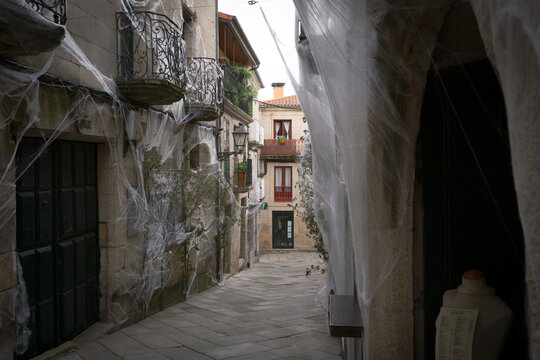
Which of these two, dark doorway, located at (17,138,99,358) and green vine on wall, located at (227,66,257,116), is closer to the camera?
dark doorway, located at (17,138,99,358)

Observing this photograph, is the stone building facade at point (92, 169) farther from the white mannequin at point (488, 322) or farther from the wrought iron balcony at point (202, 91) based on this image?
the white mannequin at point (488, 322)

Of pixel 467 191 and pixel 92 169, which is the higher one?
pixel 92 169

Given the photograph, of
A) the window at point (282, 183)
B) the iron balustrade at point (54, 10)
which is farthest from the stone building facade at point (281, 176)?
the iron balustrade at point (54, 10)

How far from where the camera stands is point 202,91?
27.8 feet

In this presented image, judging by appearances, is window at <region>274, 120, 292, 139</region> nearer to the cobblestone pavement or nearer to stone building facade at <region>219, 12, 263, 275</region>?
stone building facade at <region>219, 12, 263, 275</region>

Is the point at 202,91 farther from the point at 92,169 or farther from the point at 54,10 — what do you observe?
the point at 54,10

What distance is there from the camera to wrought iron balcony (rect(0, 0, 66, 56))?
2994 millimetres

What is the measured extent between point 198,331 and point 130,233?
153 centimetres

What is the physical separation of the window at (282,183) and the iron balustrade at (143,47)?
18.8 meters

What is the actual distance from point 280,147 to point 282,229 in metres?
4.52

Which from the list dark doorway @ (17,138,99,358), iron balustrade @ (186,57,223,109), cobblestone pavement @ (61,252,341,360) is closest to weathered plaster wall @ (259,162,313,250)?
iron balustrade @ (186,57,223,109)

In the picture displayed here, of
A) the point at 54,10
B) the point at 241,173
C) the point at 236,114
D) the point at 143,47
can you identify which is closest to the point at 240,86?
the point at 236,114

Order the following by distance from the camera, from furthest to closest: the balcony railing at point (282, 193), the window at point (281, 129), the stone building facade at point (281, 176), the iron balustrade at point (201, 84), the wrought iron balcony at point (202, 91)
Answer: the window at point (281, 129) < the balcony railing at point (282, 193) < the stone building facade at point (281, 176) < the iron balustrade at point (201, 84) < the wrought iron balcony at point (202, 91)

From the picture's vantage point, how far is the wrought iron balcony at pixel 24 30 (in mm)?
2994
